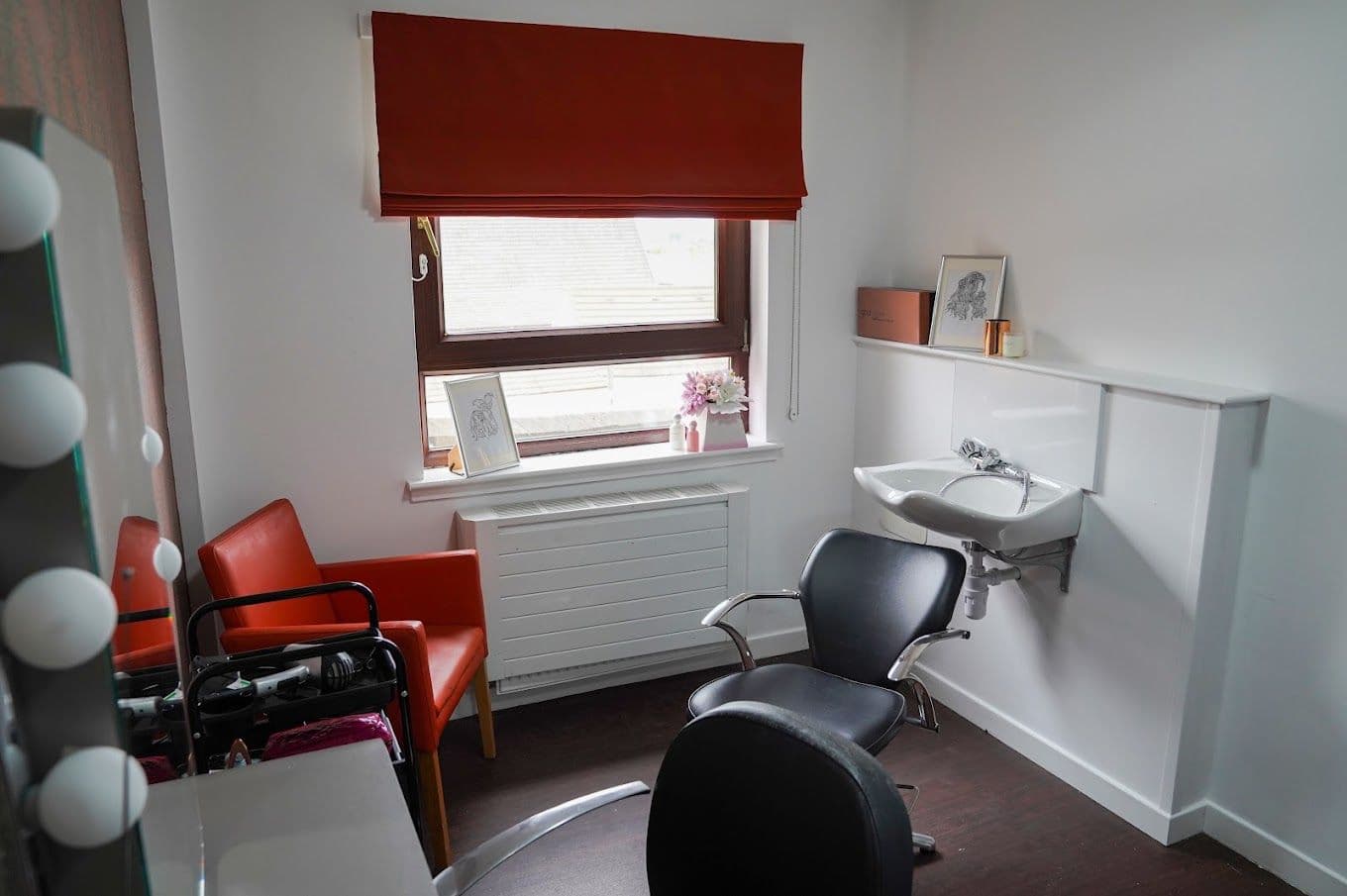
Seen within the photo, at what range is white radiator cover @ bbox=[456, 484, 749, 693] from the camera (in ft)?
10.4

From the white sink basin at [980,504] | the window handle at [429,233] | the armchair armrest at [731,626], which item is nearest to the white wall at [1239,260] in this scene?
the white sink basin at [980,504]

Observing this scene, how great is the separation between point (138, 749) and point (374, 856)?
42 cm

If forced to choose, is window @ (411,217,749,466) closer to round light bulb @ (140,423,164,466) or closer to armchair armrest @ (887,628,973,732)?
armchair armrest @ (887,628,973,732)

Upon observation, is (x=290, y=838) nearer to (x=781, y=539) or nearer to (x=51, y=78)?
(x=51, y=78)

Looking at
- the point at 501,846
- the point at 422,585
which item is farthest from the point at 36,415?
the point at 422,585

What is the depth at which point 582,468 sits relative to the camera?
3309 mm

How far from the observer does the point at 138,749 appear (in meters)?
0.65

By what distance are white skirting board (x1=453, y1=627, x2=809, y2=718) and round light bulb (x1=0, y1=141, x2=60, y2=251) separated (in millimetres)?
3004

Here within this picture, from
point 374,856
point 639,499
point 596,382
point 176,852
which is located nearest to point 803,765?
point 374,856

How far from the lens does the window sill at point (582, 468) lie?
3.17 meters

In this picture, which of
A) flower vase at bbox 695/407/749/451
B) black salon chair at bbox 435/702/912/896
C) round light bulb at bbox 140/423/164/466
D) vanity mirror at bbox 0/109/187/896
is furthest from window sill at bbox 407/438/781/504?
vanity mirror at bbox 0/109/187/896

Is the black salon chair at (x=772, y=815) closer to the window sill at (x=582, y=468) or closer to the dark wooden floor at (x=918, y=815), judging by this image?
the dark wooden floor at (x=918, y=815)

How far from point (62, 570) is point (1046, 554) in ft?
8.92

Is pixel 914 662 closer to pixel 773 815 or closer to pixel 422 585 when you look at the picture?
pixel 773 815
